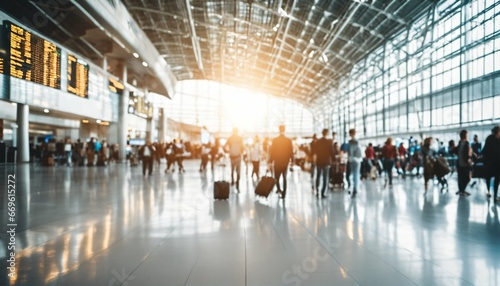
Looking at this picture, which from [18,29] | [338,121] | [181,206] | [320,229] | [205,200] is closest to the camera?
[320,229]

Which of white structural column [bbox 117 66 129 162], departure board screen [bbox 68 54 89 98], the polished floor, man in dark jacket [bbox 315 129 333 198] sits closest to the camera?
the polished floor

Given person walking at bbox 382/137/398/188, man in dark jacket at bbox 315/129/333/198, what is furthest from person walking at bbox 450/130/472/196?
man in dark jacket at bbox 315/129/333/198

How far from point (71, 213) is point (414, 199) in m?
6.78

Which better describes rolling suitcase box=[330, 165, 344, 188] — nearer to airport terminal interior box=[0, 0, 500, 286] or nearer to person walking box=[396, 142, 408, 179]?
airport terminal interior box=[0, 0, 500, 286]

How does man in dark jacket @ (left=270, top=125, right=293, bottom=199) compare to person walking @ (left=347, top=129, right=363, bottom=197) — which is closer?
man in dark jacket @ (left=270, top=125, right=293, bottom=199)

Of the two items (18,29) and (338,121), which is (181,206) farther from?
(338,121)

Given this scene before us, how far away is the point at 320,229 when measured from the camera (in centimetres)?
464

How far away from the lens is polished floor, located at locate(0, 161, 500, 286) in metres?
2.84

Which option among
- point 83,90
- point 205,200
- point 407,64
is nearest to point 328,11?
point 407,64

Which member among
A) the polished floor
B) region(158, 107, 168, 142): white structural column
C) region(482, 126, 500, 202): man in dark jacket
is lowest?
the polished floor

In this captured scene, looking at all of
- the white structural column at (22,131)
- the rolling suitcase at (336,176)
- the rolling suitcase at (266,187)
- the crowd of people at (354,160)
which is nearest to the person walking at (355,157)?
the crowd of people at (354,160)

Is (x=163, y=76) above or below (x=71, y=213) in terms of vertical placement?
above

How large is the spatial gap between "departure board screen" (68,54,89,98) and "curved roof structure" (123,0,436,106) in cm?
957

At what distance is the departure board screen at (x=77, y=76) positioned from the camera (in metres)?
17.0
